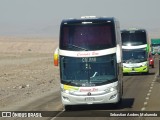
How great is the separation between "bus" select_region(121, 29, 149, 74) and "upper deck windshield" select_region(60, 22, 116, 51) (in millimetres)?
23319

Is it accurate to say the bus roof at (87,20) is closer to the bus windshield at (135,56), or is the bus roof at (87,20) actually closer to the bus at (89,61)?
the bus at (89,61)

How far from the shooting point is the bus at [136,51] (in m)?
43.7

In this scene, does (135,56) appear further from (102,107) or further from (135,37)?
(102,107)

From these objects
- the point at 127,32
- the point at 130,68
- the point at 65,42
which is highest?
the point at 65,42

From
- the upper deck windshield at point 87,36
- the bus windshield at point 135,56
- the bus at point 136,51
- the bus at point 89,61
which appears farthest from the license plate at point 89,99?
the bus windshield at point 135,56

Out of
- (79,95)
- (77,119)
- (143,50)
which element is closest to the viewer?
(77,119)

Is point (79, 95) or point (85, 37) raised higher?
point (85, 37)

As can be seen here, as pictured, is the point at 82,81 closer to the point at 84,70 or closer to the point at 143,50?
the point at 84,70

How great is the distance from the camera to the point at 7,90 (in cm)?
3192

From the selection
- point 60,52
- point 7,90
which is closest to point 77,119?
point 60,52

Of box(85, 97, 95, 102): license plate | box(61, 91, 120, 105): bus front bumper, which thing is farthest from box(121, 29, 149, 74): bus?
box(85, 97, 95, 102): license plate

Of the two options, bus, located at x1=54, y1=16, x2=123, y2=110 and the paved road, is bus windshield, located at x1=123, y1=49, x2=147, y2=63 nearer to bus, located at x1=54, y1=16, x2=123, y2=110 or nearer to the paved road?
the paved road

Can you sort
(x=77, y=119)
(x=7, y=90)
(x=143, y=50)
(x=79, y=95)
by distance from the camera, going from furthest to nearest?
1. (x=143, y=50)
2. (x=7, y=90)
3. (x=79, y=95)
4. (x=77, y=119)

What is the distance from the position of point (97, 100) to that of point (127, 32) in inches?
989
